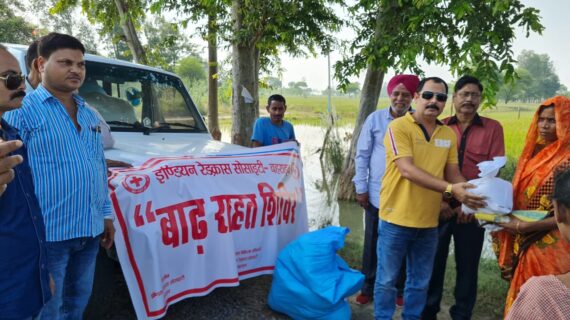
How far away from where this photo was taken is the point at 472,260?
2703 millimetres

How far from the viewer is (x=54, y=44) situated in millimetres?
1877

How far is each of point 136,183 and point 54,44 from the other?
0.88m

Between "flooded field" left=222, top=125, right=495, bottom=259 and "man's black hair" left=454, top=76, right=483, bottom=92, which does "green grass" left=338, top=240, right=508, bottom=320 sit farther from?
"man's black hair" left=454, top=76, right=483, bottom=92

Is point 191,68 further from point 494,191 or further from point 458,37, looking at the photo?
point 494,191

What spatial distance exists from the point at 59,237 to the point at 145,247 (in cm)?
64

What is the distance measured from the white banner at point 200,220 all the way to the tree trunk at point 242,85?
2.83 metres

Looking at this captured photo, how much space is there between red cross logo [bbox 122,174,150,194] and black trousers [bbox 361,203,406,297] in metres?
1.78

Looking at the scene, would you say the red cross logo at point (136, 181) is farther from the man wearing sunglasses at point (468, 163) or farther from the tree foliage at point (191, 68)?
the tree foliage at point (191, 68)

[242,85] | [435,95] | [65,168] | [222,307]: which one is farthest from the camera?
[242,85]

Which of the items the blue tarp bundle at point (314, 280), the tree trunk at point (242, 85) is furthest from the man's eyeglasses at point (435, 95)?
the tree trunk at point (242, 85)

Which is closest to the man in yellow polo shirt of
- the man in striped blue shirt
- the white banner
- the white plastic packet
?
the white plastic packet

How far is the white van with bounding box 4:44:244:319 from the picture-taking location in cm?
308

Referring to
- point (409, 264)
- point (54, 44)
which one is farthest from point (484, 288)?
point (54, 44)

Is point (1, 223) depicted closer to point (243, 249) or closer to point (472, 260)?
point (243, 249)
